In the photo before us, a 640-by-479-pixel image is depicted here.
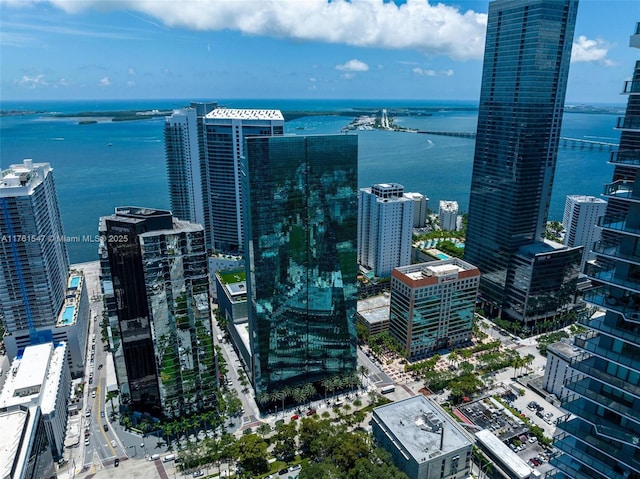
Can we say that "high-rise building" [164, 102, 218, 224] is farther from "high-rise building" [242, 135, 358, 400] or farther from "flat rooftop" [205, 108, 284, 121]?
"high-rise building" [242, 135, 358, 400]

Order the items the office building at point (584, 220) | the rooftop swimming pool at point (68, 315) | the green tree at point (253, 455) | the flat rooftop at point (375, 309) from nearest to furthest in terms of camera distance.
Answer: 1. the green tree at point (253, 455)
2. the rooftop swimming pool at point (68, 315)
3. the flat rooftop at point (375, 309)
4. the office building at point (584, 220)

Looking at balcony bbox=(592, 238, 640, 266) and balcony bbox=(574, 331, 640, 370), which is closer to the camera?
balcony bbox=(592, 238, 640, 266)

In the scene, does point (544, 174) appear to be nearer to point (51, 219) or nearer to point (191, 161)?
point (191, 161)

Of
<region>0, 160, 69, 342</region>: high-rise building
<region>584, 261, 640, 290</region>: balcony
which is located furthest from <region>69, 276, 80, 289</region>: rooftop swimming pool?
<region>584, 261, 640, 290</region>: balcony

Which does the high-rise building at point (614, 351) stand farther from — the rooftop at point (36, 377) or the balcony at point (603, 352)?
the rooftop at point (36, 377)

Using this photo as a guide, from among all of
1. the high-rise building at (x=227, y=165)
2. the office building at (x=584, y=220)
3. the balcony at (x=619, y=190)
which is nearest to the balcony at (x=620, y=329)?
the balcony at (x=619, y=190)

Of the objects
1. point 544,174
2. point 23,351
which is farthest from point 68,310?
point 544,174
